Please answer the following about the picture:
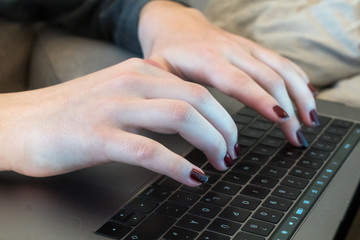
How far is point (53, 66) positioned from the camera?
0.87 metres

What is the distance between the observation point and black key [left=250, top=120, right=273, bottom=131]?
0.69 metres

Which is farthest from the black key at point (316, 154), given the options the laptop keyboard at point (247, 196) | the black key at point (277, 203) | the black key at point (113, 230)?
the black key at point (113, 230)

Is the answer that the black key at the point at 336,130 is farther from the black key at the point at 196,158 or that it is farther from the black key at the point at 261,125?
the black key at the point at 196,158

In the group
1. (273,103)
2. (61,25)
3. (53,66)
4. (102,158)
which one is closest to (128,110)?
(102,158)

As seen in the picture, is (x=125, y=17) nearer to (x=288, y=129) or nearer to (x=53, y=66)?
(x=53, y=66)

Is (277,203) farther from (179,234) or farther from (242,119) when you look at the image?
(242,119)

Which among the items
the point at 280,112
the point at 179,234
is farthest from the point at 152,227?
the point at 280,112

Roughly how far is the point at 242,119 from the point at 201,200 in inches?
8.4

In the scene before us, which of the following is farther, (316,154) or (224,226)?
(316,154)

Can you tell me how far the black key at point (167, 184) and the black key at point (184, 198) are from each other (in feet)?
0.04

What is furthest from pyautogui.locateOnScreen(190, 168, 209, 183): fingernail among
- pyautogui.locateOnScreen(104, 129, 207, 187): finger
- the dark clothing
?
the dark clothing

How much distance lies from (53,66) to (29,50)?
0.32 feet

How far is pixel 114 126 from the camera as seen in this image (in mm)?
535

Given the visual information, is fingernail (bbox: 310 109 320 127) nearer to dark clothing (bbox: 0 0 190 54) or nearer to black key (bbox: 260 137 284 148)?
black key (bbox: 260 137 284 148)
